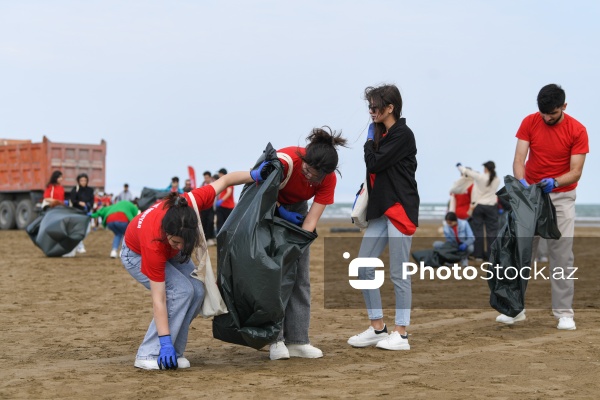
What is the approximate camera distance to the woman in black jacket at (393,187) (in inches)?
246

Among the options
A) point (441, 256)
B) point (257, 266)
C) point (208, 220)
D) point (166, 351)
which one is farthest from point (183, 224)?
point (208, 220)

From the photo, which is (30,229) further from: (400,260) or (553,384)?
(553,384)

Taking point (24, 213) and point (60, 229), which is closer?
point (60, 229)

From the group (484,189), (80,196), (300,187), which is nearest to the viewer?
(300,187)

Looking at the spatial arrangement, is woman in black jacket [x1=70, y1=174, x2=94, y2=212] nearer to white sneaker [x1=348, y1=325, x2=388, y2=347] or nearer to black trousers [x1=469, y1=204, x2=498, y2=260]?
black trousers [x1=469, y1=204, x2=498, y2=260]

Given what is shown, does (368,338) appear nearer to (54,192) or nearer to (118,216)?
(118,216)

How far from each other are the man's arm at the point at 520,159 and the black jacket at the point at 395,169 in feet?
5.48

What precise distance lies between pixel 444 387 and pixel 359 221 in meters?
1.72

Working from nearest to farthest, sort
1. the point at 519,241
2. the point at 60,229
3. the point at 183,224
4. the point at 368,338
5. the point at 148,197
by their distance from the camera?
the point at 183,224 → the point at 368,338 → the point at 519,241 → the point at 148,197 → the point at 60,229

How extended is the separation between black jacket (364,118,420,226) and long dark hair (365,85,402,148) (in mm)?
63

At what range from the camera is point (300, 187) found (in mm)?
5934

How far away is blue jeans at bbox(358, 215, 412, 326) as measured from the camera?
248 inches

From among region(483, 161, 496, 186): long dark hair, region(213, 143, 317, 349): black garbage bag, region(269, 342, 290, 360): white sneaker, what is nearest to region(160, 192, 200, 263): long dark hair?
region(213, 143, 317, 349): black garbage bag

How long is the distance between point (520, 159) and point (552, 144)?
31cm
